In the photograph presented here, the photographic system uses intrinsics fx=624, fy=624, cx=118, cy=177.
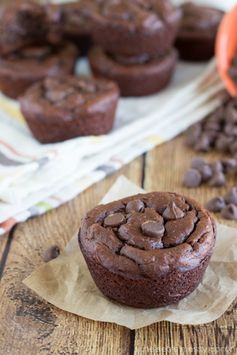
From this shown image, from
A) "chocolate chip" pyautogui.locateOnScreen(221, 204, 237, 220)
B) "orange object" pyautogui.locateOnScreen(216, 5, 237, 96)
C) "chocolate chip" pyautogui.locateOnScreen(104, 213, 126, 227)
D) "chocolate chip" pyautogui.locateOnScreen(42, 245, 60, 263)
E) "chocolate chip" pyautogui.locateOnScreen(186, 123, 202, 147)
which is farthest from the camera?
"orange object" pyautogui.locateOnScreen(216, 5, 237, 96)

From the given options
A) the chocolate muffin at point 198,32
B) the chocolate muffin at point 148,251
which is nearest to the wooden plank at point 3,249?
the chocolate muffin at point 148,251

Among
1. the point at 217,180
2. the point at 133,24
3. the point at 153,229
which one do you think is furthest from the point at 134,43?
the point at 153,229

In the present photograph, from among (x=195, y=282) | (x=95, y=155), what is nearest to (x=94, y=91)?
(x=95, y=155)

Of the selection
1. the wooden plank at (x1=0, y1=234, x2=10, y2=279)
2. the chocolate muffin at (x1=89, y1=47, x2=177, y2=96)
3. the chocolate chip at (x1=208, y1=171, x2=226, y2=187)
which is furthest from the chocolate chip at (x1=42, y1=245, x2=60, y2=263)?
the chocolate muffin at (x1=89, y1=47, x2=177, y2=96)

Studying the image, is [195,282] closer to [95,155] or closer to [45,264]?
[45,264]

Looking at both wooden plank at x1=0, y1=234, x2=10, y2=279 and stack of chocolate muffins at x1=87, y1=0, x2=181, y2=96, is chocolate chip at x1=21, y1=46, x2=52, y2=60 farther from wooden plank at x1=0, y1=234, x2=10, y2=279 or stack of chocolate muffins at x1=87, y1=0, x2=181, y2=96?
wooden plank at x1=0, y1=234, x2=10, y2=279

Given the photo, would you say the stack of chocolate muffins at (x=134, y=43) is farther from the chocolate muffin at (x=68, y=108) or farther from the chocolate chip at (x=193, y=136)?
the chocolate chip at (x=193, y=136)
